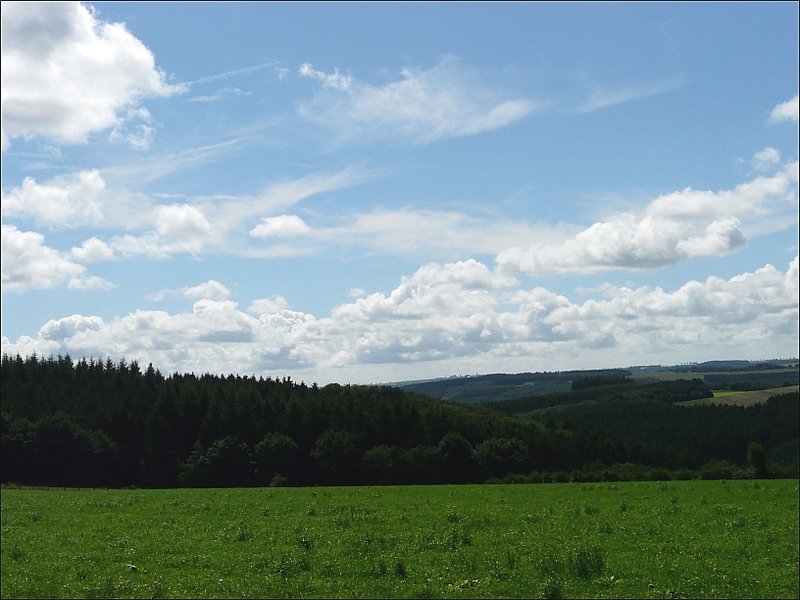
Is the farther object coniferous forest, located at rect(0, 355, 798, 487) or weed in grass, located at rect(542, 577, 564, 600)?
coniferous forest, located at rect(0, 355, 798, 487)

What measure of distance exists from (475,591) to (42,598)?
12287 mm

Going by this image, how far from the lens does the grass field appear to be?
21.4 meters

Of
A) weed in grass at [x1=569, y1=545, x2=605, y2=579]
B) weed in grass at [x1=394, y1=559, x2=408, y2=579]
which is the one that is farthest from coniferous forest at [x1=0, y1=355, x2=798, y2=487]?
weed in grass at [x1=394, y1=559, x2=408, y2=579]

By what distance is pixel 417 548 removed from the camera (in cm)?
2591

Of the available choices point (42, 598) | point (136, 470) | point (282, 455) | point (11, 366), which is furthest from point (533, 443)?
point (11, 366)

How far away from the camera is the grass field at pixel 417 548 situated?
70.1ft

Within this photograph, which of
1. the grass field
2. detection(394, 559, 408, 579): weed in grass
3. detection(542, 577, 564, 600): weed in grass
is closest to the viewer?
detection(542, 577, 564, 600): weed in grass

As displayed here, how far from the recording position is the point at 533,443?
103500 millimetres

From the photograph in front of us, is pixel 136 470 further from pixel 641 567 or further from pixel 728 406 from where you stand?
pixel 728 406

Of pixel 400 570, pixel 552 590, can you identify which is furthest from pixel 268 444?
pixel 552 590

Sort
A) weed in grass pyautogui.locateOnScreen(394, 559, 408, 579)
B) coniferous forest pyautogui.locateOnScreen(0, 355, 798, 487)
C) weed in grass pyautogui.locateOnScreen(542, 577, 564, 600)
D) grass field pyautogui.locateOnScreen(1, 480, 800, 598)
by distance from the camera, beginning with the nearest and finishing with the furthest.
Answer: weed in grass pyautogui.locateOnScreen(542, 577, 564, 600)
grass field pyautogui.locateOnScreen(1, 480, 800, 598)
weed in grass pyautogui.locateOnScreen(394, 559, 408, 579)
coniferous forest pyautogui.locateOnScreen(0, 355, 798, 487)

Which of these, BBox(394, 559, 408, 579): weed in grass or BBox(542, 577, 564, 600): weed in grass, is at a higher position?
BBox(394, 559, 408, 579): weed in grass

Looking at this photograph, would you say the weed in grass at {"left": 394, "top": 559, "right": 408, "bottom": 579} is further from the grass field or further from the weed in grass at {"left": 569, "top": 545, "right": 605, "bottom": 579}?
the weed in grass at {"left": 569, "top": 545, "right": 605, "bottom": 579}

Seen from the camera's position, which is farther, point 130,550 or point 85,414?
point 85,414
